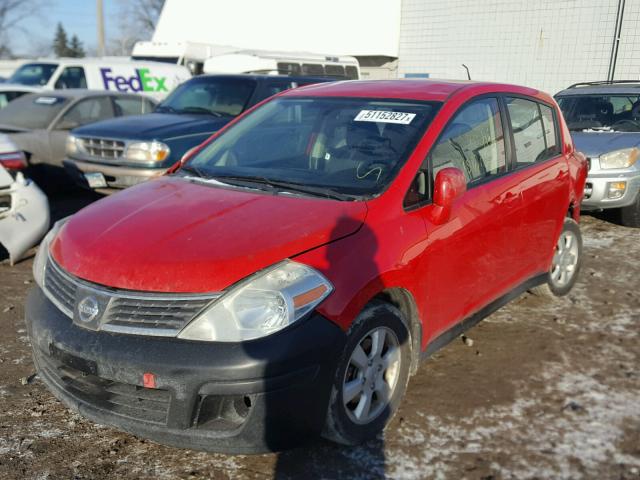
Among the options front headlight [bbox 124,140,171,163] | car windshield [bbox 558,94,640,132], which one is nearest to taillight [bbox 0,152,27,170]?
front headlight [bbox 124,140,171,163]

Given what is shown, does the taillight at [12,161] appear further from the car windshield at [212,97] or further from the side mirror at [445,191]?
the side mirror at [445,191]

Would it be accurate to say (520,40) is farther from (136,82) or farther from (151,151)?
(151,151)

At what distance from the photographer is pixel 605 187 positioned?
7352 mm

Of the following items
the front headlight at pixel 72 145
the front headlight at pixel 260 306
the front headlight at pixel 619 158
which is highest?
the front headlight at pixel 260 306

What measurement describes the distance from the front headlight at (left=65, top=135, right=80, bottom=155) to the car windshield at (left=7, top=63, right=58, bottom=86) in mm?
6751

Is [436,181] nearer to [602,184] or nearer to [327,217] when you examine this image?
[327,217]

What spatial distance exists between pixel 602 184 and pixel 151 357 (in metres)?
6.29

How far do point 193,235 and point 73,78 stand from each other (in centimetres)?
1262

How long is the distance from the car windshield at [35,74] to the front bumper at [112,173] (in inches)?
284

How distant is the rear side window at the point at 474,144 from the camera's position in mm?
3650

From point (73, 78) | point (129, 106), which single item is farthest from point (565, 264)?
point (73, 78)

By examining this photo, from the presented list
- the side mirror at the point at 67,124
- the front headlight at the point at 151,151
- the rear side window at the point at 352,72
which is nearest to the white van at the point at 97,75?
the rear side window at the point at 352,72

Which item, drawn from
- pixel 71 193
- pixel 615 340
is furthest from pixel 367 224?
pixel 71 193

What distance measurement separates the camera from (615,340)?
4.55 metres
